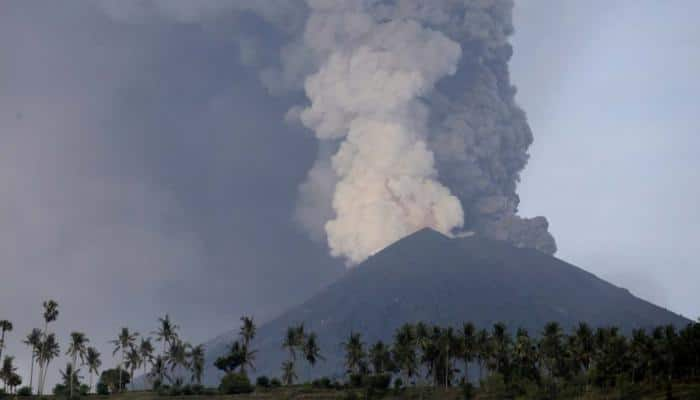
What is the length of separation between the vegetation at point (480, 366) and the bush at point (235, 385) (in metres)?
0.19

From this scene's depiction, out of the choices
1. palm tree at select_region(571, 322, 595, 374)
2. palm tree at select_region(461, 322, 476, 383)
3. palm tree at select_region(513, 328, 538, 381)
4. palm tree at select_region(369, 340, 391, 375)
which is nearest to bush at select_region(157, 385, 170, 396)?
palm tree at select_region(369, 340, 391, 375)

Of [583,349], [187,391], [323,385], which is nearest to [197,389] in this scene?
[187,391]

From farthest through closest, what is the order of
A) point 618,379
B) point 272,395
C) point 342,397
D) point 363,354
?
point 363,354
point 272,395
point 342,397
point 618,379

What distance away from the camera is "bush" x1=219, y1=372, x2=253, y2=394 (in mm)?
157500

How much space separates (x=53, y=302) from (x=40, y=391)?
58.2ft

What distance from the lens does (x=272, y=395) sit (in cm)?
15188

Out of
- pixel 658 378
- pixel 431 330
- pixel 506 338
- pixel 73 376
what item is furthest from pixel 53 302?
pixel 658 378

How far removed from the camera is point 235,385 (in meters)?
158

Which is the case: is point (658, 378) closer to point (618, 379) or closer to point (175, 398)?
point (618, 379)

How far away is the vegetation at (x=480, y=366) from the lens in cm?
13638

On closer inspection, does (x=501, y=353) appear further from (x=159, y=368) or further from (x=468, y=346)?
(x=159, y=368)

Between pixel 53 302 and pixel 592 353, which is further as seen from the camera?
pixel 53 302

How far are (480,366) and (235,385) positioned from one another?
46.4m

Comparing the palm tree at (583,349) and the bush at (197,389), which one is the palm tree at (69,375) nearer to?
the bush at (197,389)
